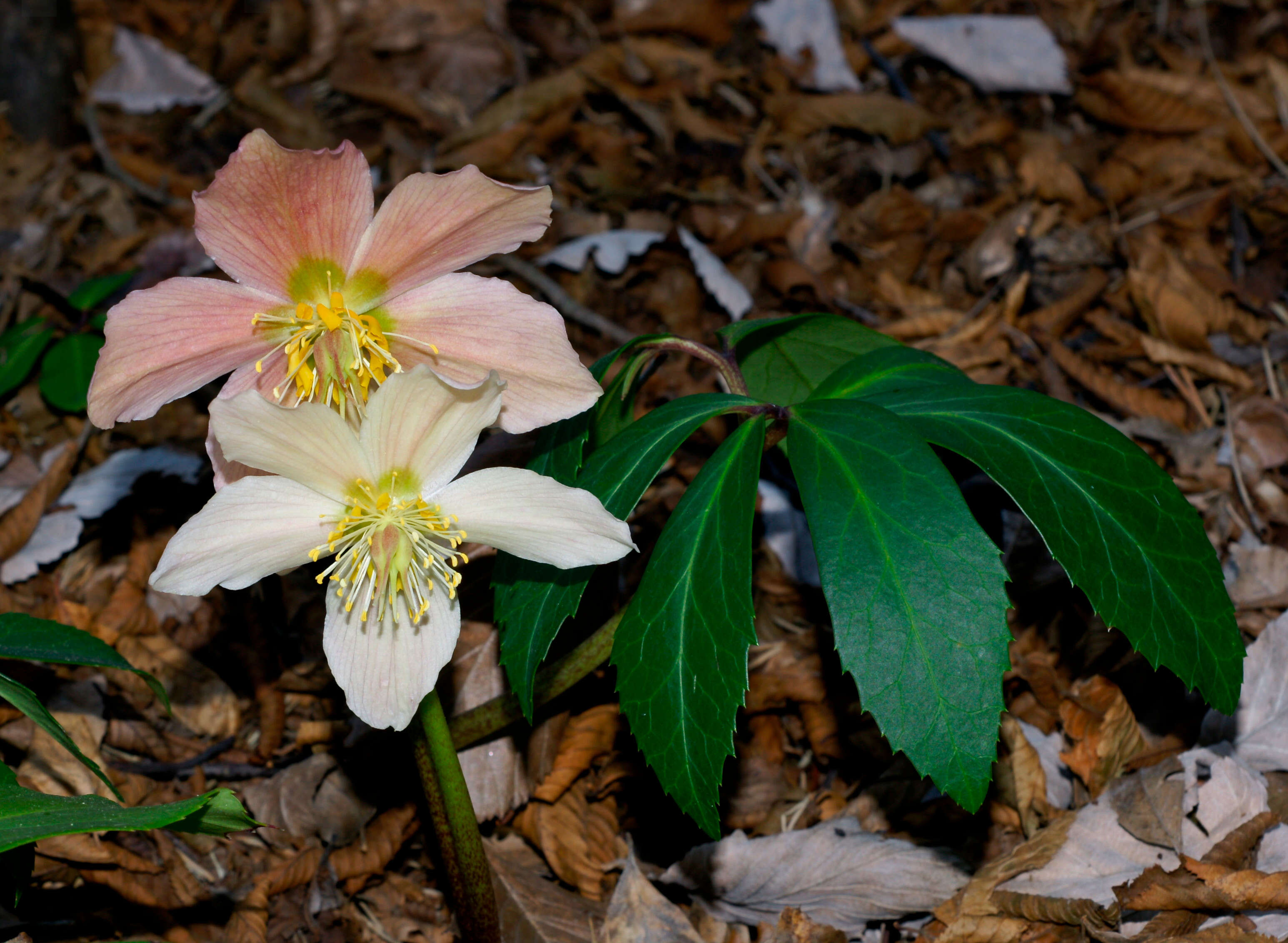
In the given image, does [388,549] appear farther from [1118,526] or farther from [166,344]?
[1118,526]

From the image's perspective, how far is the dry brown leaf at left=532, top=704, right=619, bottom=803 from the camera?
170 centimetres

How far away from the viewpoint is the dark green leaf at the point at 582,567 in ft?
4.08

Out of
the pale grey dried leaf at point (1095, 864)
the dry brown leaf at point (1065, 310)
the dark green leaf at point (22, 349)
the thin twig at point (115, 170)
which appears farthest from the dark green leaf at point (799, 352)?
the thin twig at point (115, 170)

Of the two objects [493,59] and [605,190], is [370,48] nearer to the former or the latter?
[493,59]

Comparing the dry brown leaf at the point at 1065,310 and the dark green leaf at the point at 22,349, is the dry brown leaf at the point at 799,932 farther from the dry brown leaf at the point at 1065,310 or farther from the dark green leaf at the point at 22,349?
the dark green leaf at the point at 22,349

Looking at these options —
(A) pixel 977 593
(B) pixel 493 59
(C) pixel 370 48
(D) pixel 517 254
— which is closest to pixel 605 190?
(D) pixel 517 254

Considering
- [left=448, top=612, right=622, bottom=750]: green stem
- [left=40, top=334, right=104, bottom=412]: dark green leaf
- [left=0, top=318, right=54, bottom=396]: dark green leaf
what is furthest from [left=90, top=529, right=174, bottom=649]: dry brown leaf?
[left=448, top=612, right=622, bottom=750]: green stem

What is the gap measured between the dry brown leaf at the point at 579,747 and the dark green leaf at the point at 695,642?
491 mm

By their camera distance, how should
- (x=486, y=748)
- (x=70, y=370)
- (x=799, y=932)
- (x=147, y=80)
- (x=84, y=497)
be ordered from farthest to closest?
(x=147, y=80), (x=70, y=370), (x=84, y=497), (x=486, y=748), (x=799, y=932)

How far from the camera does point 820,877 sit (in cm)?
154

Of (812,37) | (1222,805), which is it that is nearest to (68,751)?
(1222,805)

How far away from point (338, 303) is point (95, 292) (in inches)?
56.3

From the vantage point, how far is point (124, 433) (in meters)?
2.32

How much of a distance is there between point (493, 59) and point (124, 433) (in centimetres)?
177
